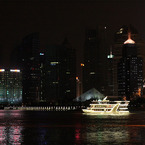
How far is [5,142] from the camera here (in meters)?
61.9

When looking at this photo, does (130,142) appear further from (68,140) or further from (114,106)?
(114,106)

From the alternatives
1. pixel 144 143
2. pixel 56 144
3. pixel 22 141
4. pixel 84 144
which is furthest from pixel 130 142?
pixel 22 141

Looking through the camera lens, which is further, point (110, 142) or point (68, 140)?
point (68, 140)

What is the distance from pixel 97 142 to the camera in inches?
2483

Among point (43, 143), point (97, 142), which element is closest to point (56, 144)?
point (43, 143)

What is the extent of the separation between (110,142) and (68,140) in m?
7.98

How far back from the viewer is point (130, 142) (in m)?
62.9

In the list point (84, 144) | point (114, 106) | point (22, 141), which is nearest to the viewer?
point (84, 144)

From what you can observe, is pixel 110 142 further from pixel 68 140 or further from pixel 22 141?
pixel 22 141

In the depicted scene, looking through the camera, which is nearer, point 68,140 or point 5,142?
point 5,142

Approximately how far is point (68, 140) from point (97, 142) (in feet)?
19.6

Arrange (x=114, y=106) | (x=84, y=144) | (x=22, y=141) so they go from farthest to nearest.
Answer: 1. (x=114, y=106)
2. (x=22, y=141)
3. (x=84, y=144)

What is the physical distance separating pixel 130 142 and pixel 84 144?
306 inches

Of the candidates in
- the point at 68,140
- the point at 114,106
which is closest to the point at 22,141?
the point at 68,140
